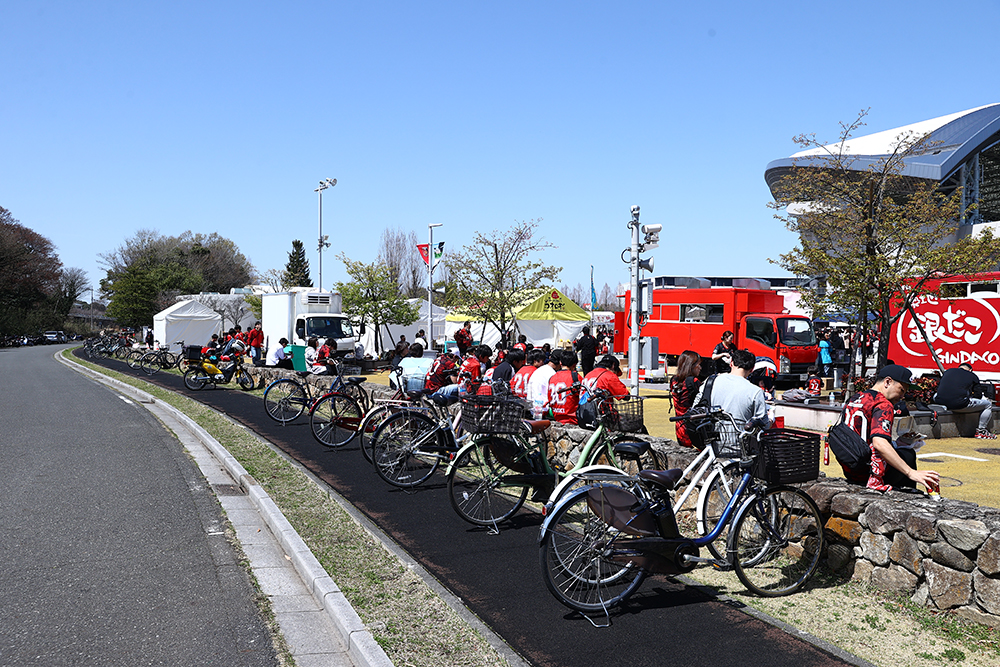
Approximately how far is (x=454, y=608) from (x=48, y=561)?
11.2 ft

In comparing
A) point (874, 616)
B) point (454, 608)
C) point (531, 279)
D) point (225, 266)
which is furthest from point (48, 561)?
point (225, 266)

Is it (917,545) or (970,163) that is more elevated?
(970,163)

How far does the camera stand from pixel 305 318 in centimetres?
2750

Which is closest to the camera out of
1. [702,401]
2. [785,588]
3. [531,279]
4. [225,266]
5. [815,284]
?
[785,588]

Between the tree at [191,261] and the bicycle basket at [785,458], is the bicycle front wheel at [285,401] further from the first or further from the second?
the tree at [191,261]

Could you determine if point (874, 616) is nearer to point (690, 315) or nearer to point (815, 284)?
point (815, 284)

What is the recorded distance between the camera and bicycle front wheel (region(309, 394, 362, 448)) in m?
11.2

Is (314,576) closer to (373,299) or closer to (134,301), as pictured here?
(373,299)

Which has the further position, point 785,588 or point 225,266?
point 225,266

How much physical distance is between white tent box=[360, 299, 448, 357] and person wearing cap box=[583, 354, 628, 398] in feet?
76.9

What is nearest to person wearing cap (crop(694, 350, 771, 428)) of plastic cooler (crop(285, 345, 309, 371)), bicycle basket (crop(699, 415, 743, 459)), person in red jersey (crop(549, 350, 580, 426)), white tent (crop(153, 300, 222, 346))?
bicycle basket (crop(699, 415, 743, 459))

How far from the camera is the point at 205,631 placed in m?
4.57

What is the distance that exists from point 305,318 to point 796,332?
1669 cm

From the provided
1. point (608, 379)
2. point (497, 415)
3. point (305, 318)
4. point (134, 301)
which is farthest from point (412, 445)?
point (134, 301)
